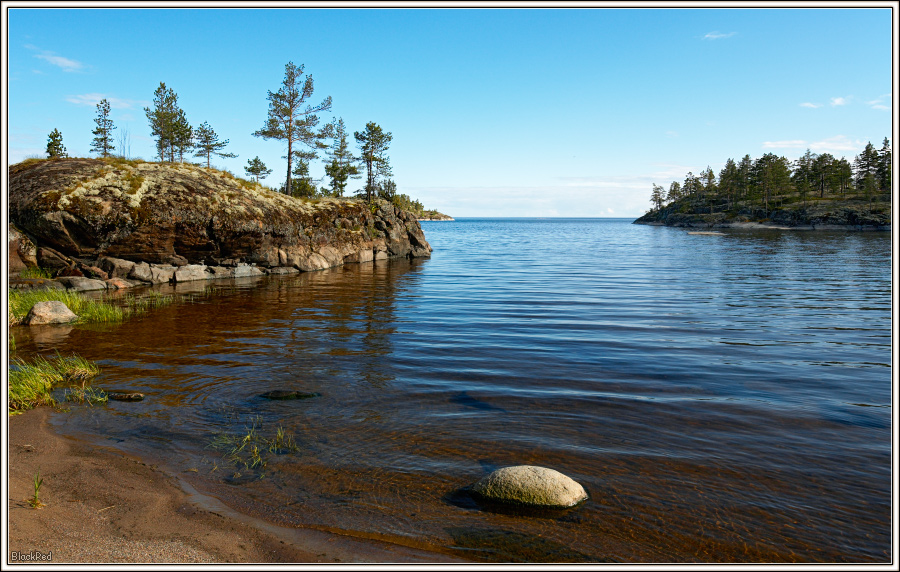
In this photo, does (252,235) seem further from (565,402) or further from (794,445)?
(794,445)

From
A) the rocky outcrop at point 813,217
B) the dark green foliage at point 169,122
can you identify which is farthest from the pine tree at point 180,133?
the rocky outcrop at point 813,217

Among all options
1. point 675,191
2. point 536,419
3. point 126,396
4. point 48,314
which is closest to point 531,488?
point 536,419

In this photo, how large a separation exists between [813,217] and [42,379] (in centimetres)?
12558

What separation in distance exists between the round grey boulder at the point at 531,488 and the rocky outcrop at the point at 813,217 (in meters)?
112

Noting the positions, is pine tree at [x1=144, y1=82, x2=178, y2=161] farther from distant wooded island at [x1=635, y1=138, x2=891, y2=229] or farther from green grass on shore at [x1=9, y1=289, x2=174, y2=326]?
distant wooded island at [x1=635, y1=138, x2=891, y2=229]

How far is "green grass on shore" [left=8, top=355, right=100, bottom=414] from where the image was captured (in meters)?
8.49

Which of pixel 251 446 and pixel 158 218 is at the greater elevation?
pixel 158 218

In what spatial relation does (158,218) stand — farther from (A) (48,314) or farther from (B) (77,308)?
(A) (48,314)

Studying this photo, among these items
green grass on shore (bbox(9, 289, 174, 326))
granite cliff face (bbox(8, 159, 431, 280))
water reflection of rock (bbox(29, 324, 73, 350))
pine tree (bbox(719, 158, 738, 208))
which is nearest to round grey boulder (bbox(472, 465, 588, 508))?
water reflection of rock (bbox(29, 324, 73, 350))

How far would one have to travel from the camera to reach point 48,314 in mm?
15375

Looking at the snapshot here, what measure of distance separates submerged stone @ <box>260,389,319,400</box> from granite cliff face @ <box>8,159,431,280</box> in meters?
22.2

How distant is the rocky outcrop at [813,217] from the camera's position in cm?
9306

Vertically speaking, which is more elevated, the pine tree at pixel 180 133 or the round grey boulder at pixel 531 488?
the pine tree at pixel 180 133

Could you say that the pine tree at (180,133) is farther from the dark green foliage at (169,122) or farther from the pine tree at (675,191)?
the pine tree at (675,191)
